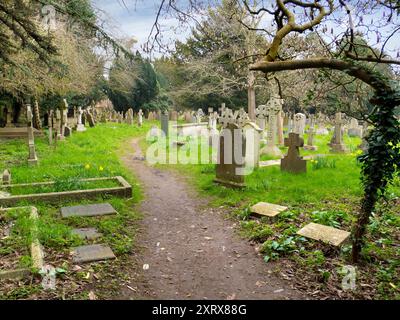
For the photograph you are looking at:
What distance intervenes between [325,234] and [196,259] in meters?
1.79

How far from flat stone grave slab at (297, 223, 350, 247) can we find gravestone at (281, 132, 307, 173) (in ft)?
12.7

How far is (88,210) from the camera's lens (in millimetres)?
6016

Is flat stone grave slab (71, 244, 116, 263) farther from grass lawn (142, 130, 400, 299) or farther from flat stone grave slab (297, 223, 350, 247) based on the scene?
flat stone grave slab (297, 223, 350, 247)

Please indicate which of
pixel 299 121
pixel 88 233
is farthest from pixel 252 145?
pixel 88 233

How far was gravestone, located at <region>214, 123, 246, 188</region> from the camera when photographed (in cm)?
764

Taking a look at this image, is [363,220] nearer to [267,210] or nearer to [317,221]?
[317,221]

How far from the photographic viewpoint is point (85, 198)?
676 centimetres

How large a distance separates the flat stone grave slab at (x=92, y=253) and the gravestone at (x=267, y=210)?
253 cm

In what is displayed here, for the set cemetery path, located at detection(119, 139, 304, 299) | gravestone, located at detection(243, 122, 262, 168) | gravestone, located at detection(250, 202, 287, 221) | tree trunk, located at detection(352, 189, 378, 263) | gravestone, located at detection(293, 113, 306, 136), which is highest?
gravestone, located at detection(293, 113, 306, 136)

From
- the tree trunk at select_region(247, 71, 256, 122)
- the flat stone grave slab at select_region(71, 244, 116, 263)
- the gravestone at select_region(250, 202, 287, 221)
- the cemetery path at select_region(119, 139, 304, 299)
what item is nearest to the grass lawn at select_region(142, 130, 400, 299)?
the gravestone at select_region(250, 202, 287, 221)

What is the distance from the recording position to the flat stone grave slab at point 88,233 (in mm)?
4914

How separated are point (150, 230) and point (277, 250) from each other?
2108 millimetres

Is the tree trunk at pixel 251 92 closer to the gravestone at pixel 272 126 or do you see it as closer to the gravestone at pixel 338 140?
the gravestone at pixel 338 140
